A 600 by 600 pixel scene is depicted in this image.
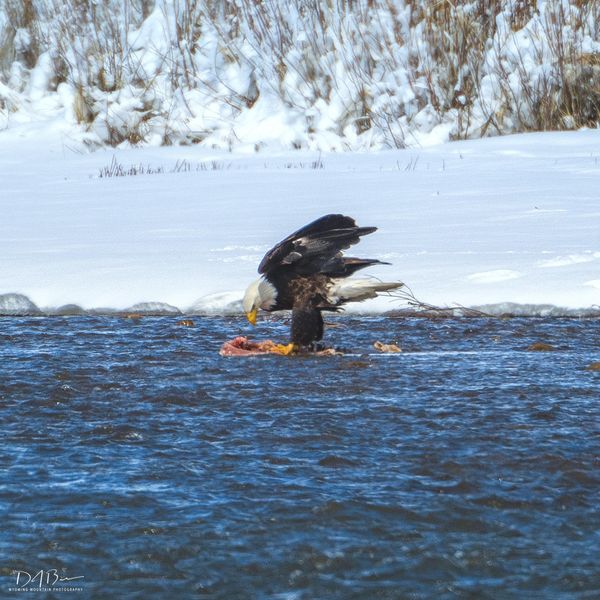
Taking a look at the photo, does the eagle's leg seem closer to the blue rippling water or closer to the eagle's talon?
the eagle's talon

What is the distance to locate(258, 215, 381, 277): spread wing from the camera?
21.5 feet

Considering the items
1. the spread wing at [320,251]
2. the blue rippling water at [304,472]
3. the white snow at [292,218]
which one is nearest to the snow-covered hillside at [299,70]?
the white snow at [292,218]

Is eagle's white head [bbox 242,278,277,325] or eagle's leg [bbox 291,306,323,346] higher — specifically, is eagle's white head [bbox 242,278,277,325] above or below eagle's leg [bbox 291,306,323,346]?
above

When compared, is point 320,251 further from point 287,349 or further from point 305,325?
point 287,349

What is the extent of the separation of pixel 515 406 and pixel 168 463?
168 cm

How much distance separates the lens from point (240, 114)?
18.1 metres

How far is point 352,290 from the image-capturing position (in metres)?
6.61

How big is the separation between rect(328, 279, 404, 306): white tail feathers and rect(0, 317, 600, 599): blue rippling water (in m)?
0.37

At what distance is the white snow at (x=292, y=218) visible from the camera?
Answer: 8.05 m

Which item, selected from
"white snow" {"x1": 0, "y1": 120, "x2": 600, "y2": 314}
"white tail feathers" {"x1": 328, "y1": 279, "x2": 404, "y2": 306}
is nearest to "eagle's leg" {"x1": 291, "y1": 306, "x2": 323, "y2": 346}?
"white tail feathers" {"x1": 328, "y1": 279, "x2": 404, "y2": 306}

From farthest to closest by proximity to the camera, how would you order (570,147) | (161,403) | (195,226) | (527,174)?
(570,147) → (527,174) → (195,226) → (161,403)

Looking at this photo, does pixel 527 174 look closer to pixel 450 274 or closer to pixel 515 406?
pixel 450 274

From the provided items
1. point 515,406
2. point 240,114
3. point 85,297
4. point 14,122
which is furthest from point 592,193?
point 14,122

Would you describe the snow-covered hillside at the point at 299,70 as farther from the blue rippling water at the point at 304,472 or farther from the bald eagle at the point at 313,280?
the blue rippling water at the point at 304,472
